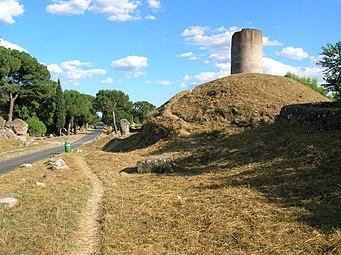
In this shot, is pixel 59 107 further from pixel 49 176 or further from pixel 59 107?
pixel 49 176

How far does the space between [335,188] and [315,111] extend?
18.7 ft

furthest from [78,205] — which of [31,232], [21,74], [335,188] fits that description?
[21,74]

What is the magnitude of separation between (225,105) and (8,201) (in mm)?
15704

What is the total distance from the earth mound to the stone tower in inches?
46.1

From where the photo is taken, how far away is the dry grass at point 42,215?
5273 mm

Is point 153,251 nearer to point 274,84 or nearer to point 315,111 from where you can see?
point 315,111

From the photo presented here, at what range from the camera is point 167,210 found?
22.9ft

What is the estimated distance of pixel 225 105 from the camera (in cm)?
2112

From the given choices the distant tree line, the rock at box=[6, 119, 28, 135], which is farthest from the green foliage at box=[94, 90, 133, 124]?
the rock at box=[6, 119, 28, 135]

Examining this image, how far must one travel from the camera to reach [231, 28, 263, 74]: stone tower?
24.9m

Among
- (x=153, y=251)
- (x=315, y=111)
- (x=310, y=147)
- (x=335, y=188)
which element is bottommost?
(x=153, y=251)

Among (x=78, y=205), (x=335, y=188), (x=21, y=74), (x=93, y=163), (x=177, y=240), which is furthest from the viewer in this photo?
(x=21, y=74)

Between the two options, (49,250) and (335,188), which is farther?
(335,188)

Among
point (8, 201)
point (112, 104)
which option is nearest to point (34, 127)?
point (112, 104)
